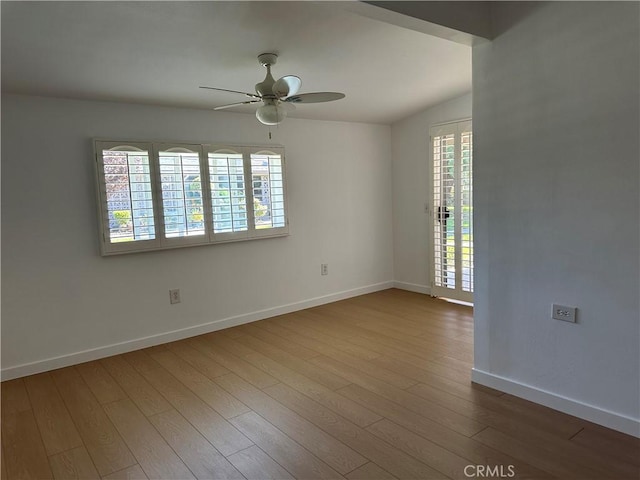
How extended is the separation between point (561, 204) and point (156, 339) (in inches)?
134

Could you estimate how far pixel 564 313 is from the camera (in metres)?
2.43

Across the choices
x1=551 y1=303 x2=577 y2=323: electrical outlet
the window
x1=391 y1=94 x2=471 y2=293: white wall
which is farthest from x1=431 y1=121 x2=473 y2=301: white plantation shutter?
x1=551 y1=303 x2=577 y2=323: electrical outlet

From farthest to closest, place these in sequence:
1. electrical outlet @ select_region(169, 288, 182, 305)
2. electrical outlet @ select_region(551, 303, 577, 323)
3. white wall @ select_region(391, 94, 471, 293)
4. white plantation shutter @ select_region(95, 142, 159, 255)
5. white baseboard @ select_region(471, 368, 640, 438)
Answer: white wall @ select_region(391, 94, 471, 293), electrical outlet @ select_region(169, 288, 182, 305), white plantation shutter @ select_region(95, 142, 159, 255), electrical outlet @ select_region(551, 303, 577, 323), white baseboard @ select_region(471, 368, 640, 438)

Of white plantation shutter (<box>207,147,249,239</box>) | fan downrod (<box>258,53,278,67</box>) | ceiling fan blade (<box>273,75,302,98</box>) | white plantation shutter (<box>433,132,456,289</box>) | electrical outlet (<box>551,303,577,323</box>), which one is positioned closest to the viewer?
electrical outlet (<box>551,303,577,323</box>)

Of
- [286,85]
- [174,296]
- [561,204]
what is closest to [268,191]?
[174,296]

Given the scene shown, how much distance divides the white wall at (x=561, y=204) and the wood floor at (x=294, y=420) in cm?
27

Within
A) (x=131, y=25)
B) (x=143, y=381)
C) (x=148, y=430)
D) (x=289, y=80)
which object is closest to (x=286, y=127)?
(x=289, y=80)

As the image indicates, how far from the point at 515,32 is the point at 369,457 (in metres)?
2.52

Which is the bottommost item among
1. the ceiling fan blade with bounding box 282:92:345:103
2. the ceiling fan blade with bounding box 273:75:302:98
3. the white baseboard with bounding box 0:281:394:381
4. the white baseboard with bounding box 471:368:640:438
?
the white baseboard with bounding box 471:368:640:438

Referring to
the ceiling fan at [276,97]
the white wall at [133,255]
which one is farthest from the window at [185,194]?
the ceiling fan at [276,97]

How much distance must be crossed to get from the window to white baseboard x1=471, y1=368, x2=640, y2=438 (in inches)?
101

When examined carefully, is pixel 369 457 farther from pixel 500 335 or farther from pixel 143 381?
pixel 143 381

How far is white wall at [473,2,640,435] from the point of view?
216 cm

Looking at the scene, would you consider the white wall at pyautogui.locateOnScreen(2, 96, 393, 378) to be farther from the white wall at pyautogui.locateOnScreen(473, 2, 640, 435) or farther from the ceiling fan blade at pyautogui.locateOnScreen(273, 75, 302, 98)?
the white wall at pyautogui.locateOnScreen(473, 2, 640, 435)
